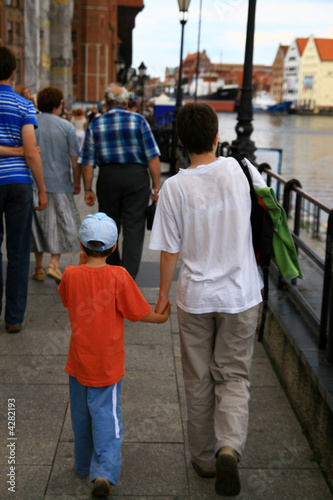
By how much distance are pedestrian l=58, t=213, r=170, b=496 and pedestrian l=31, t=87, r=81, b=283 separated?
3342 mm

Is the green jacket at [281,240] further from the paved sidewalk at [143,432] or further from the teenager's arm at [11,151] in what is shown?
the teenager's arm at [11,151]

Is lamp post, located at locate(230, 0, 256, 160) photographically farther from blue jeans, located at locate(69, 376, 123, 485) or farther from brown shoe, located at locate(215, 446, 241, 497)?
brown shoe, located at locate(215, 446, 241, 497)

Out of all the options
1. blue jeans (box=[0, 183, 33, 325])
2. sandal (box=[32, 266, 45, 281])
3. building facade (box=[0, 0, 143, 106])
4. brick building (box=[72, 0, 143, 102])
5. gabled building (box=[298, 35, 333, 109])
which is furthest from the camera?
gabled building (box=[298, 35, 333, 109])

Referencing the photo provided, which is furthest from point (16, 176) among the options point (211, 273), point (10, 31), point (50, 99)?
point (10, 31)

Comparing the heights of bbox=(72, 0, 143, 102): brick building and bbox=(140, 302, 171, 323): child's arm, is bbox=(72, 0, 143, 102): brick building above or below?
above

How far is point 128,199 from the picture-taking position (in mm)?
5844

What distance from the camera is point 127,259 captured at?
6020mm

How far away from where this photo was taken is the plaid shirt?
5.58 metres

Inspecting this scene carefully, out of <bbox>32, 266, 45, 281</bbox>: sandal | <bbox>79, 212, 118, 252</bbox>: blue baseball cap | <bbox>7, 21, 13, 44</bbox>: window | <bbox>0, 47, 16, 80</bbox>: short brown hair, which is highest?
<bbox>7, 21, 13, 44</bbox>: window

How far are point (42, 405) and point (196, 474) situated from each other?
1.11 meters

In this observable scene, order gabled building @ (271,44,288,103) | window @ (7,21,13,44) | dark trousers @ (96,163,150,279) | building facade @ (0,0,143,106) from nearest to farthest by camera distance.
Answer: dark trousers @ (96,163,150,279)
gabled building @ (271,44,288,103)
building facade @ (0,0,143,106)
window @ (7,21,13,44)

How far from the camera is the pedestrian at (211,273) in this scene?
2.81 meters

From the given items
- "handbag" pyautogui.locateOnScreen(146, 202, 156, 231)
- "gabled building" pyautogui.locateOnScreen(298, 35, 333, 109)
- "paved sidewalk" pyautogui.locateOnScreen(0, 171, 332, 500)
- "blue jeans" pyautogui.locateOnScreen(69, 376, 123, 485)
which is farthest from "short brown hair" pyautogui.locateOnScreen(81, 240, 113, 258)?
"gabled building" pyautogui.locateOnScreen(298, 35, 333, 109)

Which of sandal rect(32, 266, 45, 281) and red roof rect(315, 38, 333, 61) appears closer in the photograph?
sandal rect(32, 266, 45, 281)
